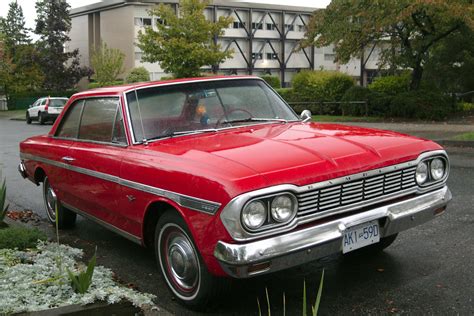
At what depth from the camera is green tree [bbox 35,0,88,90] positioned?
171ft

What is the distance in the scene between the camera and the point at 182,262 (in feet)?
13.0

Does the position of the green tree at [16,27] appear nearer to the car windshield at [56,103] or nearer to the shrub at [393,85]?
the car windshield at [56,103]

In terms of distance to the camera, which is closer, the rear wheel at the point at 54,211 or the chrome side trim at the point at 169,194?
the chrome side trim at the point at 169,194

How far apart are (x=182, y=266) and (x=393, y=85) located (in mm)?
22286

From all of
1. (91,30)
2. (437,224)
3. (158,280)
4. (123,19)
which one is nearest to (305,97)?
(437,224)

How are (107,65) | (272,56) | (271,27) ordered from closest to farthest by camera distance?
1. (107,65)
2. (271,27)
3. (272,56)

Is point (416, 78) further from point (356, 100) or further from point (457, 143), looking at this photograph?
point (457, 143)

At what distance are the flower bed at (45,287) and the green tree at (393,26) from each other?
1620 centimetres

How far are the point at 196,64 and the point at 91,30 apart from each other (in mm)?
32976

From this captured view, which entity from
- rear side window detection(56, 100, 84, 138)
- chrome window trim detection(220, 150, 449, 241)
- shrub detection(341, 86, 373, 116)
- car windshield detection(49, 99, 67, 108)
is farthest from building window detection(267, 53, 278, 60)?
chrome window trim detection(220, 150, 449, 241)

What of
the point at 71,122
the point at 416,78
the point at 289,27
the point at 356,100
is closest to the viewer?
the point at 71,122

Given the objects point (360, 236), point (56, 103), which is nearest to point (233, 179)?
point (360, 236)

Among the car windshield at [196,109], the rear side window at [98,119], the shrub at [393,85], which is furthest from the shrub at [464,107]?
the rear side window at [98,119]

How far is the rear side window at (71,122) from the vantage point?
588 centimetres
